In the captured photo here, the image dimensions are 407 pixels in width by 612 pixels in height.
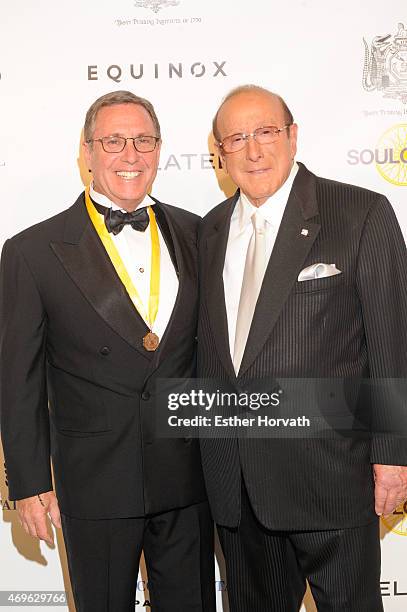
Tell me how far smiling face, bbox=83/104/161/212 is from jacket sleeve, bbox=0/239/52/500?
34 centimetres

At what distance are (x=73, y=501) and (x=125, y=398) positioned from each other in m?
0.34

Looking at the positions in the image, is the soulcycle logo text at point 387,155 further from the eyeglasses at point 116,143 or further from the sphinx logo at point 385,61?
the eyeglasses at point 116,143

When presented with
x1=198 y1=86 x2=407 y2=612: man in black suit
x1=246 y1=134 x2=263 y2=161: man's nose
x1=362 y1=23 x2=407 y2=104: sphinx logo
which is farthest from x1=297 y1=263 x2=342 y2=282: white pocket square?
x1=362 y1=23 x2=407 y2=104: sphinx logo

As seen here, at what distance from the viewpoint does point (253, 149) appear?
224cm

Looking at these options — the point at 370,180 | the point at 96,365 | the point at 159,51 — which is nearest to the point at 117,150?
the point at 96,365

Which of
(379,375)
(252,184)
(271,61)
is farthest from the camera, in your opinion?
(271,61)

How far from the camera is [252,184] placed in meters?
2.26

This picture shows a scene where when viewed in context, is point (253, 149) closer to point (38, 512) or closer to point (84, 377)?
point (84, 377)

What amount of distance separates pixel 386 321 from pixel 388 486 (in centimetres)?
46

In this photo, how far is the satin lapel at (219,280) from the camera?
219cm

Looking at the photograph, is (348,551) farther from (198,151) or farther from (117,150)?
(198,151)

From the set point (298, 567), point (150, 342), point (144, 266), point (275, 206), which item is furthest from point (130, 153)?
point (298, 567)

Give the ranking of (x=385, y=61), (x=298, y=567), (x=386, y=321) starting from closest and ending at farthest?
1. (x=386, y=321)
2. (x=298, y=567)
3. (x=385, y=61)

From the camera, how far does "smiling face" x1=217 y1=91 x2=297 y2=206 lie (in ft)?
7.36
